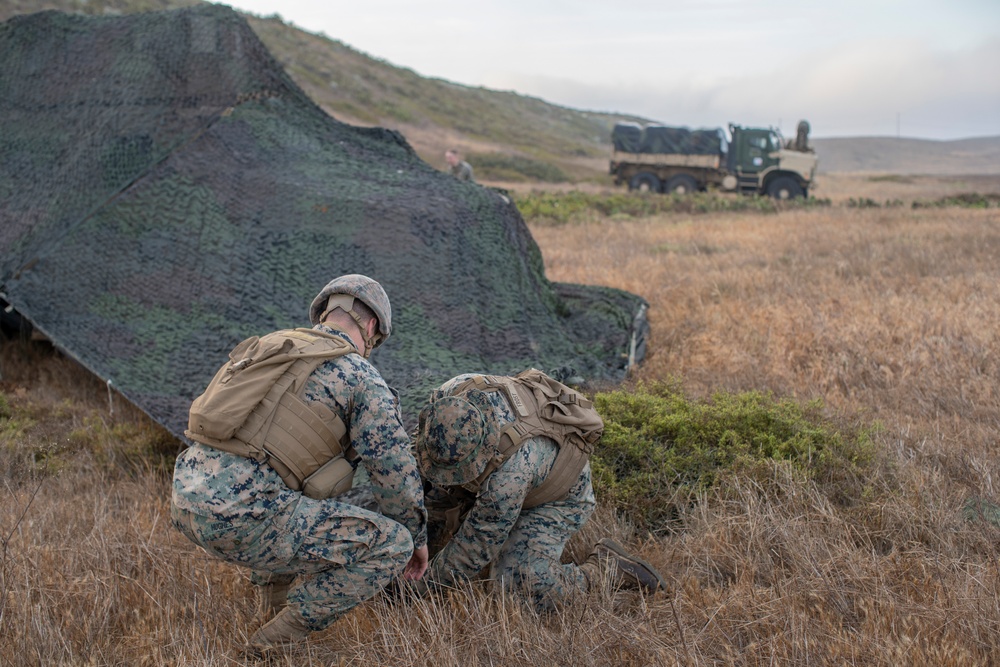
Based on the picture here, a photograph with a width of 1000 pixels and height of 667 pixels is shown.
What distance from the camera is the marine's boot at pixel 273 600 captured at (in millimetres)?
3062

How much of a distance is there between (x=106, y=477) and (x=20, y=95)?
401 cm

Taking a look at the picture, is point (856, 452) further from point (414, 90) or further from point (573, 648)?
point (414, 90)

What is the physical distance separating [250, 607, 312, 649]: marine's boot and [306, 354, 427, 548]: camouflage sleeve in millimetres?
Answer: 501

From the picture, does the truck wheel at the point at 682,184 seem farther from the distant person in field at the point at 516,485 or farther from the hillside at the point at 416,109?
the distant person in field at the point at 516,485

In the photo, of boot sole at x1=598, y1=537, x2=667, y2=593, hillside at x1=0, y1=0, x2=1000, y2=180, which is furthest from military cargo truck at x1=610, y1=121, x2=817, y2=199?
boot sole at x1=598, y1=537, x2=667, y2=593

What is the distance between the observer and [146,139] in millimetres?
6117

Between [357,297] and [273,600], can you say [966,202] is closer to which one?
[357,297]

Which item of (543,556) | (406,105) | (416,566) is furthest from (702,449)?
(406,105)

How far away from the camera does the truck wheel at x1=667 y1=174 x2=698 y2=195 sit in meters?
27.4

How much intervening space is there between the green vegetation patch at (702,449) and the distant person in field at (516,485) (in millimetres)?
589

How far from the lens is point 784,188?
83.0 ft

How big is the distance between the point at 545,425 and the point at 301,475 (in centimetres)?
98

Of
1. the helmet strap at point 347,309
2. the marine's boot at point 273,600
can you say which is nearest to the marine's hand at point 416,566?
the marine's boot at point 273,600

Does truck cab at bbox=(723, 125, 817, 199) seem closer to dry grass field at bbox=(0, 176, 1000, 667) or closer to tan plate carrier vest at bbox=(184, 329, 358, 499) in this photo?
dry grass field at bbox=(0, 176, 1000, 667)
